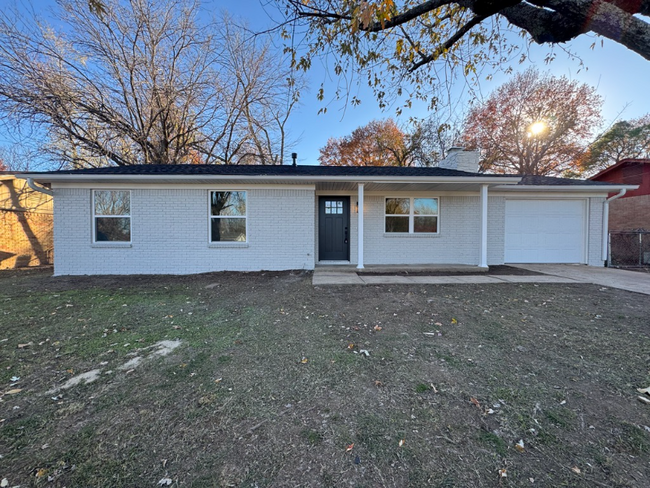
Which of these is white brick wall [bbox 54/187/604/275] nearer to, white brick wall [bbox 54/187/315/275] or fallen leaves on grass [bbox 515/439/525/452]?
white brick wall [bbox 54/187/315/275]

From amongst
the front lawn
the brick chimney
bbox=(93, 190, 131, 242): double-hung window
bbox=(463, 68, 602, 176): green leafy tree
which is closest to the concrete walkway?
the front lawn

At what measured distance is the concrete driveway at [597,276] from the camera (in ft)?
19.3

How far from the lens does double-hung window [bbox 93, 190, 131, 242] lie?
7.62m

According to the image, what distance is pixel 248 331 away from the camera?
140 inches

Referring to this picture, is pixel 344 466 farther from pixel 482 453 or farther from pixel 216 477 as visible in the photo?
pixel 482 453

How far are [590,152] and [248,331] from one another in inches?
974

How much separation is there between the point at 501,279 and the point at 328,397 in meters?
6.07

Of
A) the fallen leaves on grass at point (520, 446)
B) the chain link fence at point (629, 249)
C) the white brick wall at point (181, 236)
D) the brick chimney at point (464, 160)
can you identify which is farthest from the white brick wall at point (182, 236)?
the chain link fence at point (629, 249)

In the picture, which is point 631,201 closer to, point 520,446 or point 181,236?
point 520,446

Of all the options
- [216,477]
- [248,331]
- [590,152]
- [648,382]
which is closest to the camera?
[216,477]

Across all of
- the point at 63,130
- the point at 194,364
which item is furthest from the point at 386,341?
the point at 63,130

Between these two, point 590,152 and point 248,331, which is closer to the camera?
point 248,331

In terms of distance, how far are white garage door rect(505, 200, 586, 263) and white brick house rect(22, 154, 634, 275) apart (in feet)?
0.11

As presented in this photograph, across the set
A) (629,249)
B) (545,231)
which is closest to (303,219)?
(545,231)
